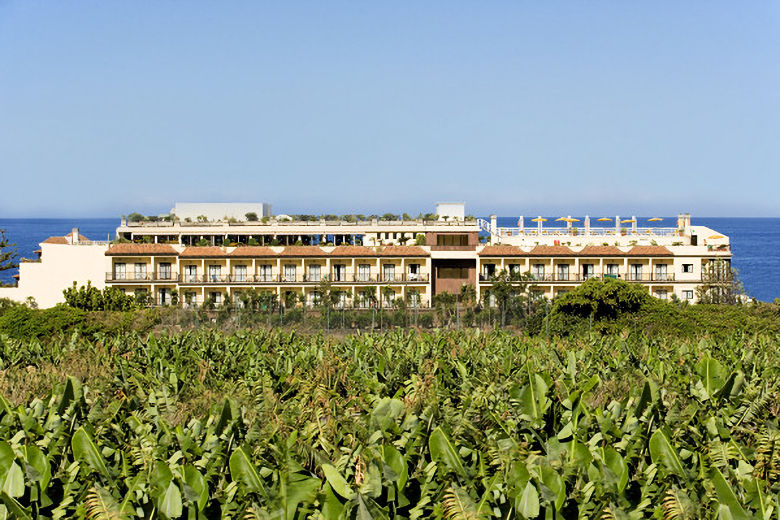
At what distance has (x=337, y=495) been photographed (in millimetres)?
10359

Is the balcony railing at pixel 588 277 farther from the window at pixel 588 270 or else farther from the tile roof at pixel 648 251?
the tile roof at pixel 648 251

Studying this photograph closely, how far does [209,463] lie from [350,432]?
2336 mm

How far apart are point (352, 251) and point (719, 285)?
82.0 feet

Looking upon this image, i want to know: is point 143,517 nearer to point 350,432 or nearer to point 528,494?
point 350,432

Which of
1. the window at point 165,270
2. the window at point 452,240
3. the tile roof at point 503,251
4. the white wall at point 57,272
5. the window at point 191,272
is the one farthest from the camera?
the window at point 452,240

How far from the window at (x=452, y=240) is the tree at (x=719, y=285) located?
1664 cm

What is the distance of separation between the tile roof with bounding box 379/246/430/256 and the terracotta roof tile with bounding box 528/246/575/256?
24.8 feet

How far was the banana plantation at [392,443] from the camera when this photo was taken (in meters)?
10.6

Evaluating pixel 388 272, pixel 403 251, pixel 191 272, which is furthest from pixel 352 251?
pixel 191 272

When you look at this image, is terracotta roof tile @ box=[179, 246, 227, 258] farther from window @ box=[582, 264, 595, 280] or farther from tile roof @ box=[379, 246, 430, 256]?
window @ box=[582, 264, 595, 280]

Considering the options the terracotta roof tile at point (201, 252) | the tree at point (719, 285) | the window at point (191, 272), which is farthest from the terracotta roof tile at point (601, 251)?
the window at point (191, 272)

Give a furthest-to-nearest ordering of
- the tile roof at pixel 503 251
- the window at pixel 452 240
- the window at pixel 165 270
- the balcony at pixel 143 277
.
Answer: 1. the window at pixel 452 240
2. the tile roof at pixel 503 251
3. the window at pixel 165 270
4. the balcony at pixel 143 277

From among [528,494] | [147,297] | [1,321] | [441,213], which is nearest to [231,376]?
[528,494]

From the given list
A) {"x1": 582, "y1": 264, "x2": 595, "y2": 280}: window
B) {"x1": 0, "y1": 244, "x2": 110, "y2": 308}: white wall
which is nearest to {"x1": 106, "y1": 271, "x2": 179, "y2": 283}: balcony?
{"x1": 0, "y1": 244, "x2": 110, "y2": 308}: white wall
